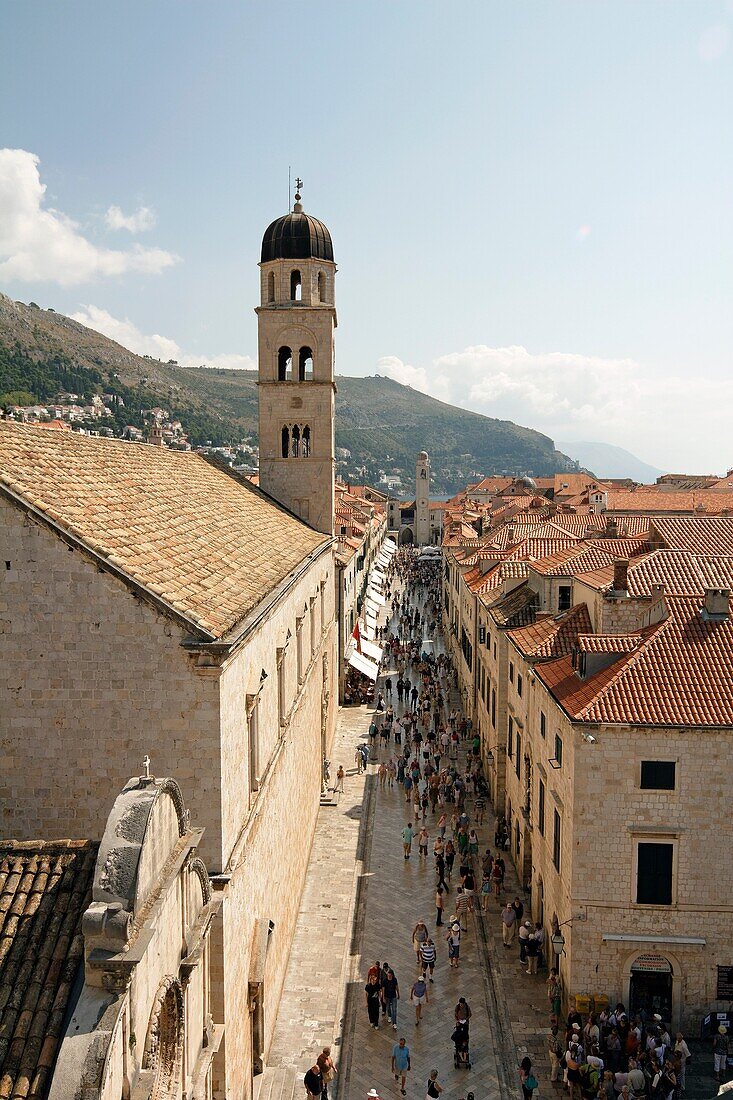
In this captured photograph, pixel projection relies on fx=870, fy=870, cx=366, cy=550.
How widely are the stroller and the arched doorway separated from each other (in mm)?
3845

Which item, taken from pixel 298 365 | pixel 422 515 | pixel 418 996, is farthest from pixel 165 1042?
pixel 422 515

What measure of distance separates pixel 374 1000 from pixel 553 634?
11.4m

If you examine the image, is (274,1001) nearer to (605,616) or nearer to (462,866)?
(462,866)

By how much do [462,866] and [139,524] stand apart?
52.2ft

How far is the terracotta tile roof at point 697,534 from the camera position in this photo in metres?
33.1

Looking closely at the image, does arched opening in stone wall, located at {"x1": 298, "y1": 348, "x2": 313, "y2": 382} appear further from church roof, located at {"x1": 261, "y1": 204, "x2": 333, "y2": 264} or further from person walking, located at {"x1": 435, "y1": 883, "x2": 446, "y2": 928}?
person walking, located at {"x1": 435, "y1": 883, "x2": 446, "y2": 928}

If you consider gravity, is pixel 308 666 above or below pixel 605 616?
below

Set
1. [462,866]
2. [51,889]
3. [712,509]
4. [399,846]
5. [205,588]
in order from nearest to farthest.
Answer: [51,889] → [205,588] → [462,866] → [399,846] → [712,509]

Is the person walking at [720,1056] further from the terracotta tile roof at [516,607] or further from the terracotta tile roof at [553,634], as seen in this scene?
the terracotta tile roof at [516,607]

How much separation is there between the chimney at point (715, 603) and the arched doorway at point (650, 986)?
7685 mm

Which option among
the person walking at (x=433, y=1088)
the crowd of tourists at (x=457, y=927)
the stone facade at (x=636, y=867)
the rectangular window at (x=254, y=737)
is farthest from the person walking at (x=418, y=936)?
the rectangular window at (x=254, y=737)

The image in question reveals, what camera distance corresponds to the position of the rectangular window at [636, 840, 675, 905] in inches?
718

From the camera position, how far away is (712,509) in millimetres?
75250

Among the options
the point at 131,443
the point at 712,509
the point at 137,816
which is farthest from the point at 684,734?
the point at 712,509
